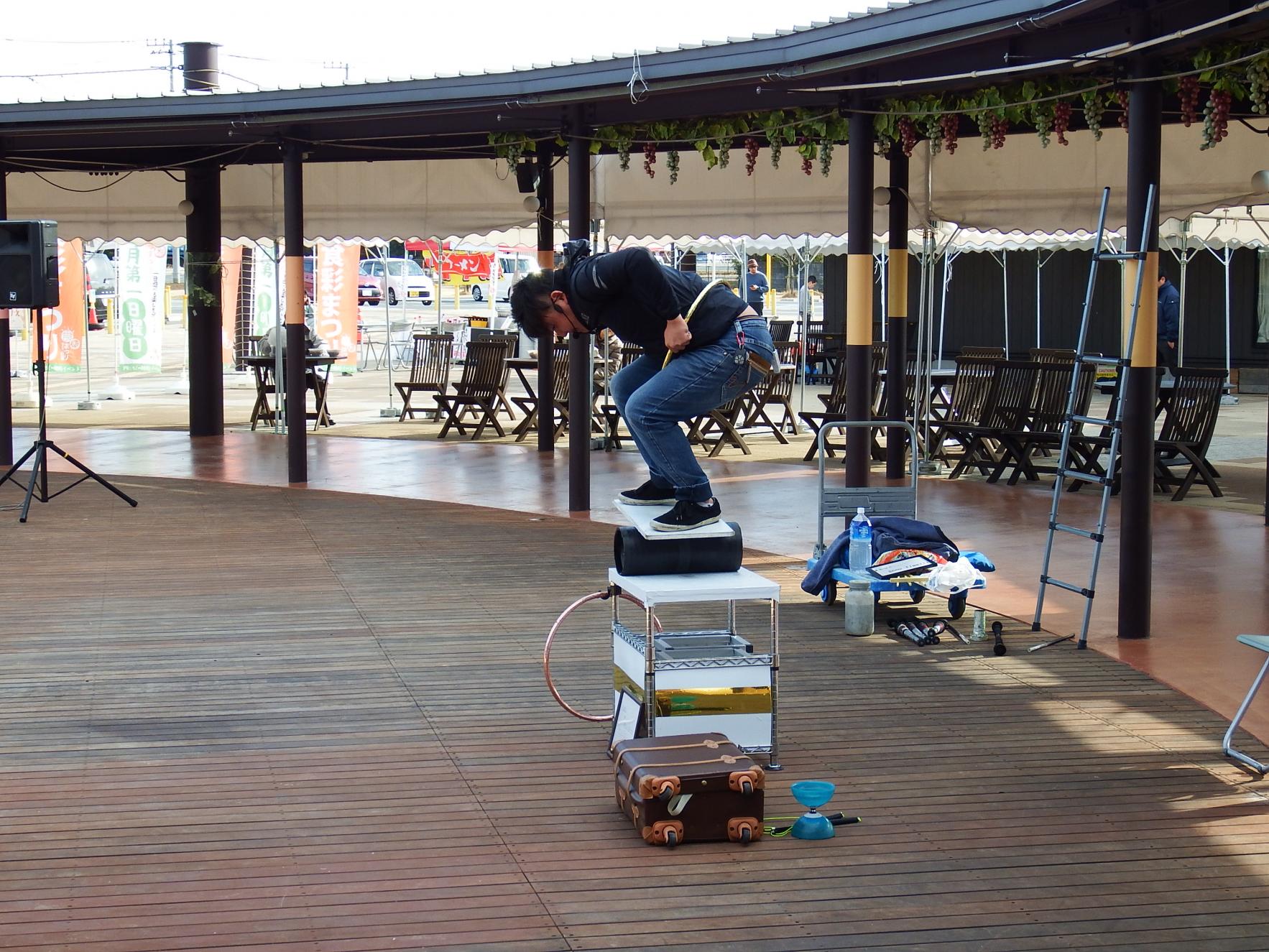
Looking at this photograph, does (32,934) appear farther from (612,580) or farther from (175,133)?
(175,133)

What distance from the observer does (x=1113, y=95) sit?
8.12m

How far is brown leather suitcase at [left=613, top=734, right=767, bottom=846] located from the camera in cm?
390

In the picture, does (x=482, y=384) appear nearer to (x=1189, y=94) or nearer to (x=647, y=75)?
(x=647, y=75)

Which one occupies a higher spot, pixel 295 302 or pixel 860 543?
pixel 295 302

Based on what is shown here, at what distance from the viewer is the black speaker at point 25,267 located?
10.1 metres

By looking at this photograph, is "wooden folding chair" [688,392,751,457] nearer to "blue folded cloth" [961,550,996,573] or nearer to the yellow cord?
"blue folded cloth" [961,550,996,573]

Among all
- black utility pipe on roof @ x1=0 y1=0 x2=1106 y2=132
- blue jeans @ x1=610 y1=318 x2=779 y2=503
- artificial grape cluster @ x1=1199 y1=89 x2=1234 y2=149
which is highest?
black utility pipe on roof @ x1=0 y1=0 x2=1106 y2=132

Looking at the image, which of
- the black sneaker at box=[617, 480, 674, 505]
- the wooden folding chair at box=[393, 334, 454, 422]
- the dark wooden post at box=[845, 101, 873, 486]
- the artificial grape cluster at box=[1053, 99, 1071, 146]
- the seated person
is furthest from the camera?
the wooden folding chair at box=[393, 334, 454, 422]

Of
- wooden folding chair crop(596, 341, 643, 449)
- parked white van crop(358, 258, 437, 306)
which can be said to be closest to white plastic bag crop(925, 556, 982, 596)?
wooden folding chair crop(596, 341, 643, 449)

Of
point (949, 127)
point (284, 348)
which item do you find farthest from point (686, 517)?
point (284, 348)

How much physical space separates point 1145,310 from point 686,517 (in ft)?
8.50

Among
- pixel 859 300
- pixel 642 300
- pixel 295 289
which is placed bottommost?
pixel 642 300

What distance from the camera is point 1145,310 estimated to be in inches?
245

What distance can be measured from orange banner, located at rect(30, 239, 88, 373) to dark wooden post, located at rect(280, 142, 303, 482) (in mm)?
8943
